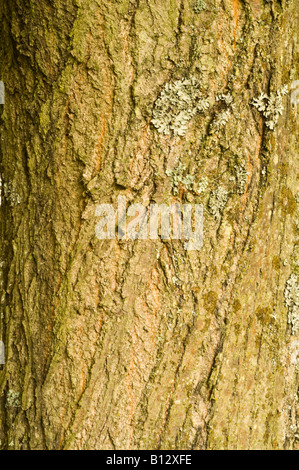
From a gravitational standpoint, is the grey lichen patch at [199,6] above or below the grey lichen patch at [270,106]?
above

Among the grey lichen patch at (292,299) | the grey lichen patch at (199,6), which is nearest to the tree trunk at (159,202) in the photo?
the grey lichen patch at (199,6)

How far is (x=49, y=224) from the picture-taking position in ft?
4.88

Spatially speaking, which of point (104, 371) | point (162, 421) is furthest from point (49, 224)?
point (162, 421)

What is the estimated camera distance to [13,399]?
4.95 ft

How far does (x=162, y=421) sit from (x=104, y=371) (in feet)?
0.79

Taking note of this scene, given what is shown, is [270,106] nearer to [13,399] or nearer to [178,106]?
[178,106]

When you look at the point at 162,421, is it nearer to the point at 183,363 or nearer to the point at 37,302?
the point at 183,363

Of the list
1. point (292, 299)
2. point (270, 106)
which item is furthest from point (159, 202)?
point (292, 299)

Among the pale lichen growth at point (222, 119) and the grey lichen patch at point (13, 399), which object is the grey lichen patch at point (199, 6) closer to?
the pale lichen growth at point (222, 119)

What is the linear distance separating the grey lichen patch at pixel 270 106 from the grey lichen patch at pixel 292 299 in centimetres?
52

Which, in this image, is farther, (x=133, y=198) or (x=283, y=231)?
(x=283, y=231)

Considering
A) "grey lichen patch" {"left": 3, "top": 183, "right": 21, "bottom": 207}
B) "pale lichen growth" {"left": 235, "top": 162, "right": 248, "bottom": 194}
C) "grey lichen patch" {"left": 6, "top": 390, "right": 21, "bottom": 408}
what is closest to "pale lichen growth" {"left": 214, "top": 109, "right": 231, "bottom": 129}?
"pale lichen growth" {"left": 235, "top": 162, "right": 248, "bottom": 194}

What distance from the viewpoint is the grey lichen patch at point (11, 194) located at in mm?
1574

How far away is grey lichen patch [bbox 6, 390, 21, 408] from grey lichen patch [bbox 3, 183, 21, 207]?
2.14 feet
